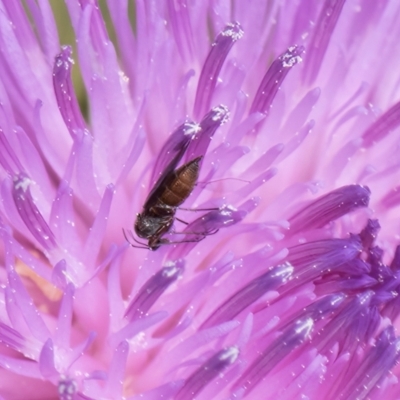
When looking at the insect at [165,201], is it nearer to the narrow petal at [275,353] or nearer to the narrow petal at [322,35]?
the narrow petal at [275,353]

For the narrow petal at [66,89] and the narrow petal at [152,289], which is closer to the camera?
the narrow petal at [152,289]

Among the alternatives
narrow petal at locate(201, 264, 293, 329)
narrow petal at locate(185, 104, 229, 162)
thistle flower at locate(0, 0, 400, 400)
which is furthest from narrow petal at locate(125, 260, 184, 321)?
narrow petal at locate(185, 104, 229, 162)

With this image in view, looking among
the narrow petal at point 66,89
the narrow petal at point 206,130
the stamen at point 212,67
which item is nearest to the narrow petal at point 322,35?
the stamen at point 212,67

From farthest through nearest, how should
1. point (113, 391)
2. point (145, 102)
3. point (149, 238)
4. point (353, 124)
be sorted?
point (353, 124) < point (145, 102) < point (149, 238) < point (113, 391)

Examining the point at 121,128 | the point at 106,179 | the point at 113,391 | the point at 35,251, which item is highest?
the point at 121,128

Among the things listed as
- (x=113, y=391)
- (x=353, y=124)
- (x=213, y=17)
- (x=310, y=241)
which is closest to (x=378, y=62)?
(x=353, y=124)

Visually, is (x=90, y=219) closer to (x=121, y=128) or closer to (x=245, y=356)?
(x=121, y=128)

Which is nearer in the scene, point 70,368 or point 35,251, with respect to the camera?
point 70,368

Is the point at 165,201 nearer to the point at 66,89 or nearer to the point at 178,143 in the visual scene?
the point at 178,143
